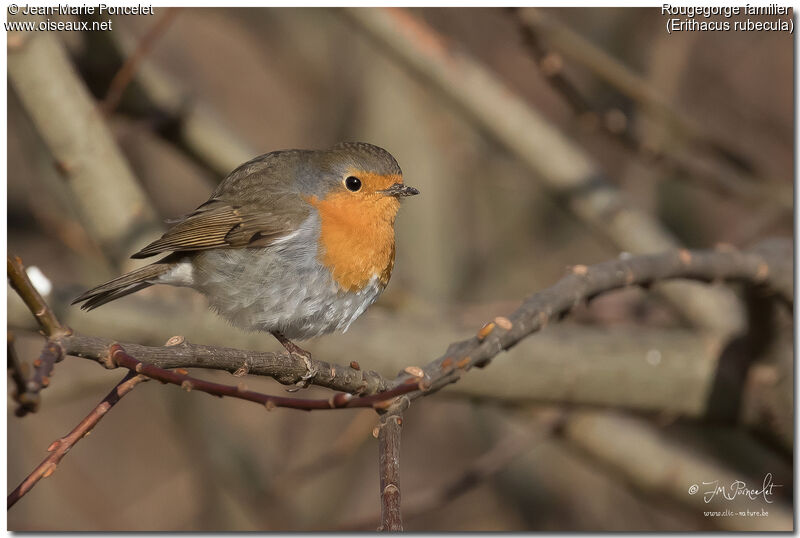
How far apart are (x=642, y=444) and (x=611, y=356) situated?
2.23 feet

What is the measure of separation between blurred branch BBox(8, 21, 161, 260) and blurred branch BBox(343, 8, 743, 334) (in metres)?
1.14

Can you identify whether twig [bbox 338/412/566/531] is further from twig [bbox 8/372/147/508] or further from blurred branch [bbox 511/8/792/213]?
twig [bbox 8/372/147/508]

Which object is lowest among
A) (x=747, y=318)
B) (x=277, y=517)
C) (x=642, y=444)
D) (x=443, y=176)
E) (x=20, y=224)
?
(x=277, y=517)

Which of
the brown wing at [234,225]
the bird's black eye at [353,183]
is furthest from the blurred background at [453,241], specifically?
the bird's black eye at [353,183]

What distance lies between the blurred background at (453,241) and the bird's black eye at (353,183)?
72 cm

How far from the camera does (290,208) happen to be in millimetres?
2561

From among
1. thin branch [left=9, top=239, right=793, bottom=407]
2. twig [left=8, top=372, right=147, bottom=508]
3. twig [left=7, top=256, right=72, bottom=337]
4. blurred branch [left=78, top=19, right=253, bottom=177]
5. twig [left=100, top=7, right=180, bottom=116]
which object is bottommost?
twig [left=8, top=372, right=147, bottom=508]

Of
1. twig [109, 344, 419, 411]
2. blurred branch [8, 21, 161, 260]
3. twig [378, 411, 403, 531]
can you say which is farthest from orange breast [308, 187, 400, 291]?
twig [109, 344, 419, 411]

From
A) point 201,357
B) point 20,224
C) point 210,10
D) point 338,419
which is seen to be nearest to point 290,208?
point 201,357

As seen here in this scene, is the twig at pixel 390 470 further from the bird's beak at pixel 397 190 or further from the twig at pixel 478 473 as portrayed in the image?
the twig at pixel 478 473

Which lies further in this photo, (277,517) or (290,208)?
(277,517)

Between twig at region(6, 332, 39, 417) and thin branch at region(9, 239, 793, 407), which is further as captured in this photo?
thin branch at region(9, 239, 793, 407)

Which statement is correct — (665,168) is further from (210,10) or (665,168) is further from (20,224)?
(20,224)

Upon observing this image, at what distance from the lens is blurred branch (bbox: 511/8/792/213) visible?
3.14 metres
